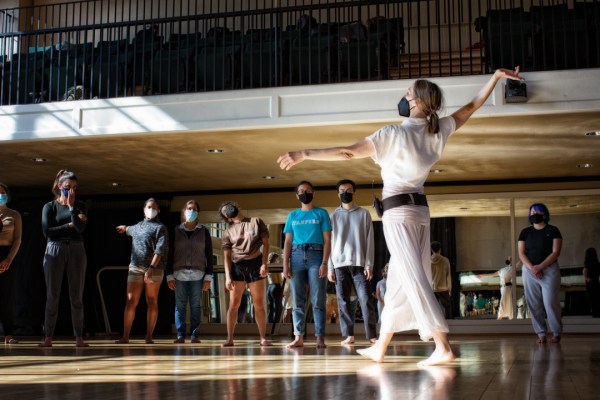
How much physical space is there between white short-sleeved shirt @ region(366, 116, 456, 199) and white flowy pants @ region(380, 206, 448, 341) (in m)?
0.13

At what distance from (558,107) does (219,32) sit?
401 centimetres

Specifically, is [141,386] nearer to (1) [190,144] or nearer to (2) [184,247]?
(2) [184,247]

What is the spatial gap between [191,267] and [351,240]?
184cm

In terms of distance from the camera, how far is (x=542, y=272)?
700 centimetres

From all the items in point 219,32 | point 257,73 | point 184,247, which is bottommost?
point 184,247

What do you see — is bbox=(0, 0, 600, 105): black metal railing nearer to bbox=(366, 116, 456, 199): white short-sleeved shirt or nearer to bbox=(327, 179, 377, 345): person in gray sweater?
bbox=(327, 179, 377, 345): person in gray sweater

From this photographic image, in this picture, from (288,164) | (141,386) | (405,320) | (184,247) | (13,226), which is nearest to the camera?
(141,386)

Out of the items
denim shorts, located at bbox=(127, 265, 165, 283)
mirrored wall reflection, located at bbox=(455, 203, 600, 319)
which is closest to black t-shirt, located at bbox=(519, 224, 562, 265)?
denim shorts, located at bbox=(127, 265, 165, 283)

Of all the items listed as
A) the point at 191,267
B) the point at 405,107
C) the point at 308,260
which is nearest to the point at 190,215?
the point at 191,267

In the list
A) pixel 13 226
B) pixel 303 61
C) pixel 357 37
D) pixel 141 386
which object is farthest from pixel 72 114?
pixel 141 386

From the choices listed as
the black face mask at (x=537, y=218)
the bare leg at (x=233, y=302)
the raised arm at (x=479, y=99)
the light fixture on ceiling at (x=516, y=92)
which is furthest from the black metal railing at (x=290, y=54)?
the raised arm at (x=479, y=99)

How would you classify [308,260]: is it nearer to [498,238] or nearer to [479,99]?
[479,99]

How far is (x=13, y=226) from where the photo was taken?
6.80 m

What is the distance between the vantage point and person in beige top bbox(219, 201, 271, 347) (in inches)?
270
